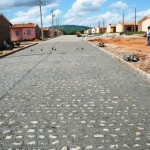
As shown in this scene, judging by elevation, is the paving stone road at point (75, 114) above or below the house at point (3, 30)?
below

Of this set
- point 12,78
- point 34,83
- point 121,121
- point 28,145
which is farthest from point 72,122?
point 12,78

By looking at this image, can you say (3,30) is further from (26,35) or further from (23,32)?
(26,35)

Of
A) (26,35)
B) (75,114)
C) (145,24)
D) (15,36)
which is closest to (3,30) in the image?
(75,114)

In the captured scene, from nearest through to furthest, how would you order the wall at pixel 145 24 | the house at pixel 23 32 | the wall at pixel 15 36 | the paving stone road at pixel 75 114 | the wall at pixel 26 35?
the paving stone road at pixel 75 114, the wall at pixel 15 36, the house at pixel 23 32, the wall at pixel 26 35, the wall at pixel 145 24

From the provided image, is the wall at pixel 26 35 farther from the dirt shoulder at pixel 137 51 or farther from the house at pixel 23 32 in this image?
the dirt shoulder at pixel 137 51

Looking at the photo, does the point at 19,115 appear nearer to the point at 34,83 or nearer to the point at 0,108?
the point at 0,108

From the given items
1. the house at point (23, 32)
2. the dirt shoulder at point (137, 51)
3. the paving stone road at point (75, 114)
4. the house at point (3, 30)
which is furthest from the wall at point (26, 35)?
the paving stone road at point (75, 114)

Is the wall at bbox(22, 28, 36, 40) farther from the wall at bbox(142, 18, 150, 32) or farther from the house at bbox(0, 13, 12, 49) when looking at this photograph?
the wall at bbox(142, 18, 150, 32)

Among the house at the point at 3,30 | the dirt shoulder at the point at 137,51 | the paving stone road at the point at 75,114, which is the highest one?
the house at the point at 3,30

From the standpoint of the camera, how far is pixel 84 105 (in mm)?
7535

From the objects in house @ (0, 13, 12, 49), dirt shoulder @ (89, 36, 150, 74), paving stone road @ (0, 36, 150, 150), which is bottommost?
dirt shoulder @ (89, 36, 150, 74)

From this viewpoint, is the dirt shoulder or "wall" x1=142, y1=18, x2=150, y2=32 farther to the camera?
"wall" x1=142, y1=18, x2=150, y2=32

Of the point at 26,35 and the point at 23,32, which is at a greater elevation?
the point at 23,32

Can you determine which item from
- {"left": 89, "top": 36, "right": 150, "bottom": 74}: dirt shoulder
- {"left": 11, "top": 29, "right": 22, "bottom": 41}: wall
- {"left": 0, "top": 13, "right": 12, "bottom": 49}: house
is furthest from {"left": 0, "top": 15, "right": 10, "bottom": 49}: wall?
{"left": 11, "top": 29, "right": 22, "bottom": 41}: wall
